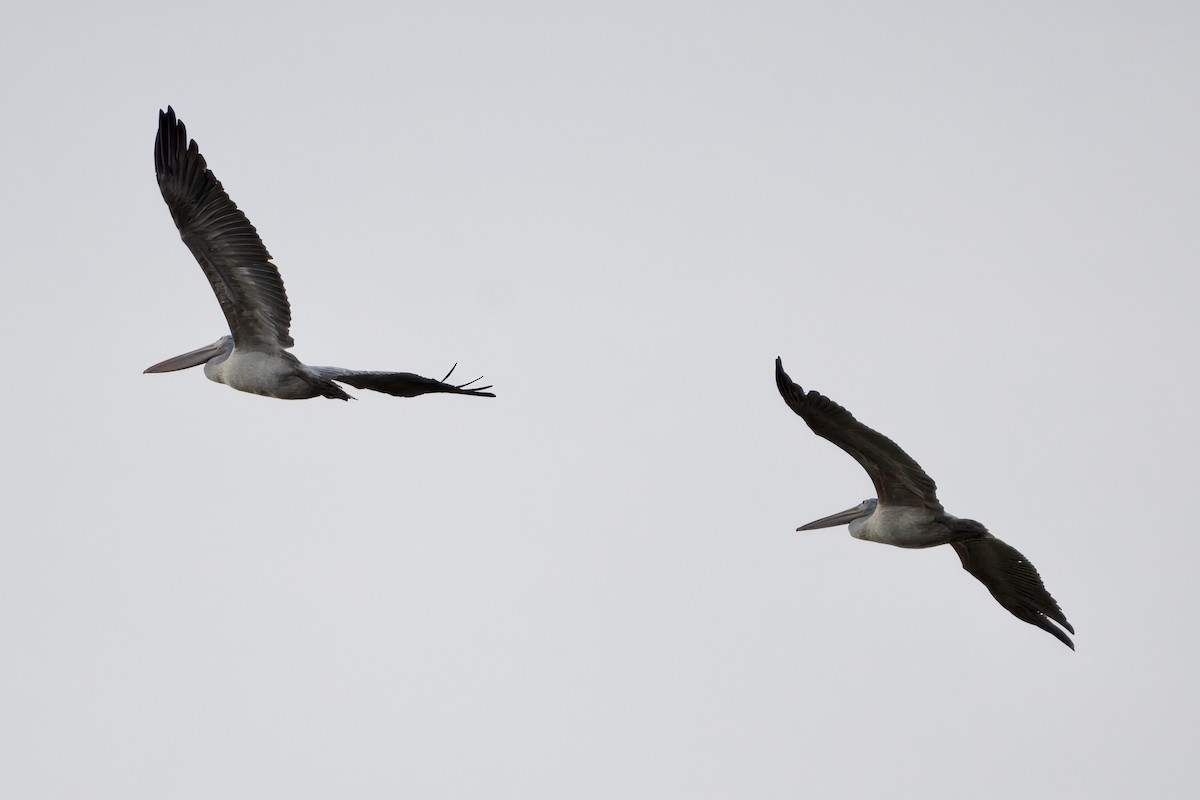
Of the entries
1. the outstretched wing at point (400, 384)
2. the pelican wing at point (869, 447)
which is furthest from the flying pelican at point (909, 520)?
the outstretched wing at point (400, 384)

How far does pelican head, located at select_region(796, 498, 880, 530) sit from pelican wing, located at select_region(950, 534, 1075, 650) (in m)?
0.96

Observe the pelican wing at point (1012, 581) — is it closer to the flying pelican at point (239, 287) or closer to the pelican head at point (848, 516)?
the pelican head at point (848, 516)

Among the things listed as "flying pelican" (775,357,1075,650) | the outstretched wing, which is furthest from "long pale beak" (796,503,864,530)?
the outstretched wing

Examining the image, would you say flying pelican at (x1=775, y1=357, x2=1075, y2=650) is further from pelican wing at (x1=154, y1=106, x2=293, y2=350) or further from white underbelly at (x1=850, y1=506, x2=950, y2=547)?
Answer: pelican wing at (x1=154, y1=106, x2=293, y2=350)

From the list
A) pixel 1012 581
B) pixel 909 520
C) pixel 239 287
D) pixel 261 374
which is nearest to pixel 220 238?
pixel 239 287

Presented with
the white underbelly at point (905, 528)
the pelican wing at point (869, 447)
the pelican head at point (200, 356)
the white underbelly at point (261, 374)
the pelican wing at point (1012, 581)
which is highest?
the pelican head at point (200, 356)

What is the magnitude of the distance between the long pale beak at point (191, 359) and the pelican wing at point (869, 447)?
6484 millimetres

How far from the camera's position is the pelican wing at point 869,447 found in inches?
631

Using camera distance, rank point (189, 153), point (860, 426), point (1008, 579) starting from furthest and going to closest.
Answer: point (1008, 579), point (189, 153), point (860, 426)

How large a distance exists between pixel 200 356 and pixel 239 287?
140 centimetres

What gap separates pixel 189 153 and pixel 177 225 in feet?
2.36

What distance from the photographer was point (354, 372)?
17406mm

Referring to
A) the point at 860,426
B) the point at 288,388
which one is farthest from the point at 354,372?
the point at 860,426

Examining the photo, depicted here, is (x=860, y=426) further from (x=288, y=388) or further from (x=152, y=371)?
(x=152, y=371)
